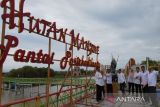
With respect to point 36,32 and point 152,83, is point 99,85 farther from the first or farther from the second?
point 36,32

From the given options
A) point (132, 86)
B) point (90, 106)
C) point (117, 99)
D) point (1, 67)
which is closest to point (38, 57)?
point (1, 67)

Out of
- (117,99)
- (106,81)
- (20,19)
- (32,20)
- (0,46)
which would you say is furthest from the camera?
(106,81)

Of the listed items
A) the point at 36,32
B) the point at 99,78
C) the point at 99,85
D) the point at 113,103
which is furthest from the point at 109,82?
the point at 36,32

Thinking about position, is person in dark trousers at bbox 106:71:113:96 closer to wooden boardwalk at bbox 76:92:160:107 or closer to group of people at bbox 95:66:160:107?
group of people at bbox 95:66:160:107

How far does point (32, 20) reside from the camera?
26.5 feet

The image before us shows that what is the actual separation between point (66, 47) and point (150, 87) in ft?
12.9

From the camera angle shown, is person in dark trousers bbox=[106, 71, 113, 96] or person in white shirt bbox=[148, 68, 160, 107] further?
person in dark trousers bbox=[106, 71, 113, 96]

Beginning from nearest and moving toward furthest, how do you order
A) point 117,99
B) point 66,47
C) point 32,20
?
point 32,20, point 66,47, point 117,99

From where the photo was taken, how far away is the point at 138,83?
1664cm

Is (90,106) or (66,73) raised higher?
(66,73)

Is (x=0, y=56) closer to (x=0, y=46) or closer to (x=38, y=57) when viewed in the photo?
(x=0, y=46)

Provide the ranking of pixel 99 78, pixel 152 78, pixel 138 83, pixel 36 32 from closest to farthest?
pixel 36 32 < pixel 152 78 < pixel 99 78 < pixel 138 83

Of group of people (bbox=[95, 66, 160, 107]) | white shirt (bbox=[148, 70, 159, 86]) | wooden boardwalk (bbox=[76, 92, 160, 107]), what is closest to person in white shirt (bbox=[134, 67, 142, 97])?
group of people (bbox=[95, 66, 160, 107])

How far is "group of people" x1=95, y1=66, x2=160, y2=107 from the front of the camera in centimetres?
1265
